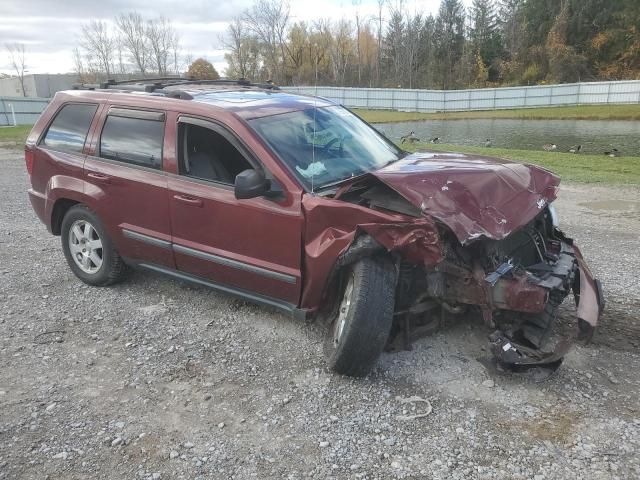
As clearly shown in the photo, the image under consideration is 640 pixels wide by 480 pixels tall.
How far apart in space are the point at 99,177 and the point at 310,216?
230 cm

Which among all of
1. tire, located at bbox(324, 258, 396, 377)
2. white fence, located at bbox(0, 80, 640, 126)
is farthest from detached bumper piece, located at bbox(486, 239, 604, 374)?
white fence, located at bbox(0, 80, 640, 126)

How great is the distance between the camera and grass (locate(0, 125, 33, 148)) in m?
19.3

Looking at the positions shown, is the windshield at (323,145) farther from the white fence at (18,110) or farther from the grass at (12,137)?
the white fence at (18,110)

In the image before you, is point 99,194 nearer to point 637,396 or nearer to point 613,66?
point 637,396

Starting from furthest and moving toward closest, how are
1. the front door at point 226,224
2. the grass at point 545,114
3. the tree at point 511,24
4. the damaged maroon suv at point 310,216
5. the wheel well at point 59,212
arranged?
1. the tree at point 511,24
2. the grass at point 545,114
3. the wheel well at point 59,212
4. the front door at point 226,224
5. the damaged maroon suv at point 310,216

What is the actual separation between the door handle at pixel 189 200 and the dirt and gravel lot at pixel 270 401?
1027mm

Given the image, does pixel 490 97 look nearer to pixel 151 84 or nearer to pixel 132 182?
pixel 151 84

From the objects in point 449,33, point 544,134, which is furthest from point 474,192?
point 449,33

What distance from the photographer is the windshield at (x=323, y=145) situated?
409cm

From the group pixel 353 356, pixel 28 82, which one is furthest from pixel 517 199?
pixel 28 82

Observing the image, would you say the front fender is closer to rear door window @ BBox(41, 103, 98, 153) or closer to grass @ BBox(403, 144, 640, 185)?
rear door window @ BBox(41, 103, 98, 153)

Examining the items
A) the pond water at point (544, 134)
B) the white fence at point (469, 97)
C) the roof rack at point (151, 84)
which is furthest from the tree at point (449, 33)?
the roof rack at point (151, 84)

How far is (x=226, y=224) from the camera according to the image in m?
4.18

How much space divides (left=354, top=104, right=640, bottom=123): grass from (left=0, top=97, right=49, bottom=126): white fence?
733 inches
